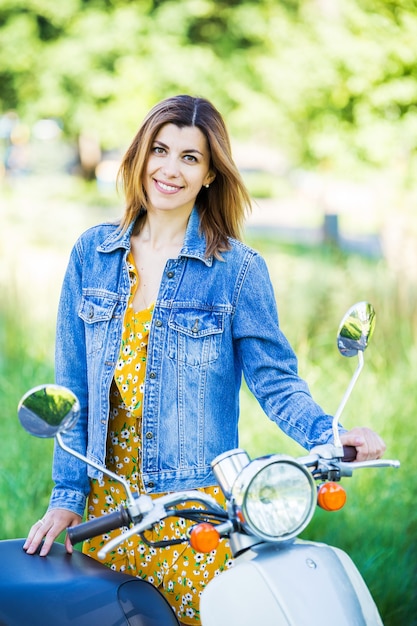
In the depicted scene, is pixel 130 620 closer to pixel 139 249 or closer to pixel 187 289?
pixel 187 289

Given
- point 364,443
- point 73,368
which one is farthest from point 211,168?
point 364,443

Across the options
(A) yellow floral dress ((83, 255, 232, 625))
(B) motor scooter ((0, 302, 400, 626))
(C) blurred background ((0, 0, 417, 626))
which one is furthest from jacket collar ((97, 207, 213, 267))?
(B) motor scooter ((0, 302, 400, 626))

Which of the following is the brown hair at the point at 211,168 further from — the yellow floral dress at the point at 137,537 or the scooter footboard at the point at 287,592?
the scooter footboard at the point at 287,592

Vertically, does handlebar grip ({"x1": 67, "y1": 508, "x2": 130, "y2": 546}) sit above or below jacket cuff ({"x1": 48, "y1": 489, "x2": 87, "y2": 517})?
above

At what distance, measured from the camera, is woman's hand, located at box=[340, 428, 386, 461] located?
188 cm

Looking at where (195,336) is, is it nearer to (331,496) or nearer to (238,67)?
(331,496)

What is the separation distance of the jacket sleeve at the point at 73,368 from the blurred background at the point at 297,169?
2.35 ft

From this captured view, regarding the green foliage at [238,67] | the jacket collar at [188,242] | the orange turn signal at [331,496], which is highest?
the green foliage at [238,67]

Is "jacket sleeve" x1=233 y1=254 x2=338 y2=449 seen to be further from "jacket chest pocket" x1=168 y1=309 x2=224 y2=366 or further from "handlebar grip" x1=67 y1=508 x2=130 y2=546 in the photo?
"handlebar grip" x1=67 y1=508 x2=130 y2=546

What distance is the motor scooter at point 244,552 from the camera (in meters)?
1.52

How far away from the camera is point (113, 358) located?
225 centimetres

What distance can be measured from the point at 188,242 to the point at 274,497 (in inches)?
38.1

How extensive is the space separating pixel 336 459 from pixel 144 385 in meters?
0.60

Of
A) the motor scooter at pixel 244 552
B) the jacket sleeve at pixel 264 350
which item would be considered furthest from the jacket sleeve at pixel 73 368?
the motor scooter at pixel 244 552
